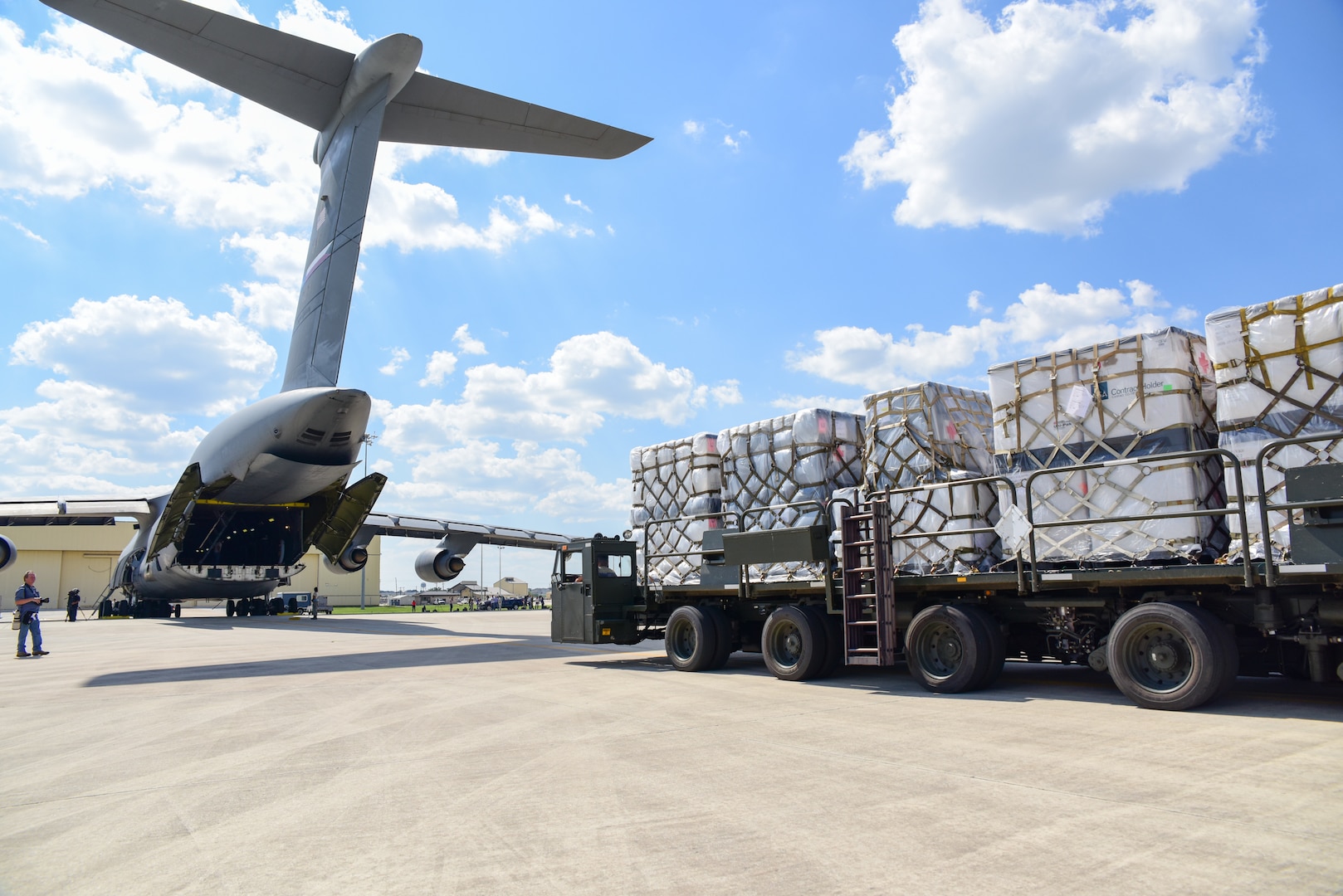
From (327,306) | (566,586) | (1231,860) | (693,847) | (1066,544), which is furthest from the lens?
(327,306)

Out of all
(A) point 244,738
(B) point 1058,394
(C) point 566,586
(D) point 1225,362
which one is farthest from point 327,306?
(D) point 1225,362

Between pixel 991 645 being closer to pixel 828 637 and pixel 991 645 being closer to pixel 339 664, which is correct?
pixel 828 637

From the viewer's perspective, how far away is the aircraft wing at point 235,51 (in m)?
18.2

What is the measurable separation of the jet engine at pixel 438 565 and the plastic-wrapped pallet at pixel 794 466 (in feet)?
67.2

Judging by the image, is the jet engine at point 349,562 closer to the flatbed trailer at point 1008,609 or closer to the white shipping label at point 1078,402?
the flatbed trailer at point 1008,609

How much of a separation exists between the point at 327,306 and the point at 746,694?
17.4 meters

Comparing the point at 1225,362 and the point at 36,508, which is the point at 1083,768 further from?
the point at 36,508

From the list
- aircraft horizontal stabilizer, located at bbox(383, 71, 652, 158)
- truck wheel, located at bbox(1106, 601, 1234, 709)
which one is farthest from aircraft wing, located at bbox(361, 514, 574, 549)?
truck wheel, located at bbox(1106, 601, 1234, 709)

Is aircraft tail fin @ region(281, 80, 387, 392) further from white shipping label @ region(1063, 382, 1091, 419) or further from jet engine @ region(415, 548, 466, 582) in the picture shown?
white shipping label @ region(1063, 382, 1091, 419)

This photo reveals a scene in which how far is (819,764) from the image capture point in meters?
5.50

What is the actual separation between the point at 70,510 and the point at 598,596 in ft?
98.6

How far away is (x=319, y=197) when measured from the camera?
76.9ft

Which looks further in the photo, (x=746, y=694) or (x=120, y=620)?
(x=120, y=620)

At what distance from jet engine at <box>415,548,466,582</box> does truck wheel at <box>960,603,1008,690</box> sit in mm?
24817
